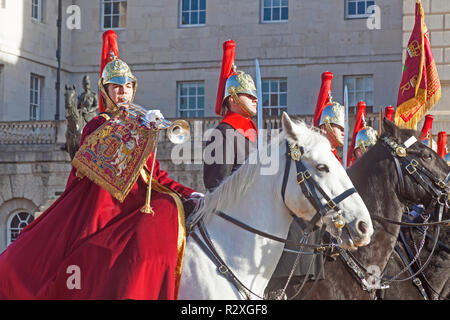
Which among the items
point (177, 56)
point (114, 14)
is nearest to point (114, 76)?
point (177, 56)

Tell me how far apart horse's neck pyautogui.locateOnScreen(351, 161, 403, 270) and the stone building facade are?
17.2 meters

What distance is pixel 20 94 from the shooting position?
92.1ft

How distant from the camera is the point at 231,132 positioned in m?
6.47

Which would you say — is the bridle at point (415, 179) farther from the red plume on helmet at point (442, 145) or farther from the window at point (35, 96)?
the window at point (35, 96)

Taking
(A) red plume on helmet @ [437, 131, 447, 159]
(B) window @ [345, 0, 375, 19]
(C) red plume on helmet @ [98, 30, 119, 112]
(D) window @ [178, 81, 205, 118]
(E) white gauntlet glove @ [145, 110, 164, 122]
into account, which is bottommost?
(E) white gauntlet glove @ [145, 110, 164, 122]

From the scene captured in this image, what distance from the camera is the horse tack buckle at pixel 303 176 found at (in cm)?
536

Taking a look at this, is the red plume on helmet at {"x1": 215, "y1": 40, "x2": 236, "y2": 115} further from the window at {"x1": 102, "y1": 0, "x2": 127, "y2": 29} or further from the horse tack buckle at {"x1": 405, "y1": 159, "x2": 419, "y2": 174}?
the window at {"x1": 102, "y1": 0, "x2": 127, "y2": 29}

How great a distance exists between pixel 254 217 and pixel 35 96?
24.4 m

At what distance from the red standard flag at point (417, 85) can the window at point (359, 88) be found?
15.7 meters

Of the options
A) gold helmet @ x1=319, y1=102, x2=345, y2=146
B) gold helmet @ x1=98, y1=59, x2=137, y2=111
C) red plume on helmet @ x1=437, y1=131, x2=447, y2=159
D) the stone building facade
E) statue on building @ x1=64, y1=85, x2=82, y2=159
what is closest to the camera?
gold helmet @ x1=98, y1=59, x2=137, y2=111

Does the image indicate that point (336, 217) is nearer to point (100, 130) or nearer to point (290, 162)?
point (290, 162)

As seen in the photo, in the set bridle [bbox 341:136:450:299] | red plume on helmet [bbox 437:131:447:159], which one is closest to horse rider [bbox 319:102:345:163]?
bridle [bbox 341:136:450:299]

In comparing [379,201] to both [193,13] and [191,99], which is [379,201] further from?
[193,13]

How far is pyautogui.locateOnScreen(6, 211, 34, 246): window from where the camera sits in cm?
2630
